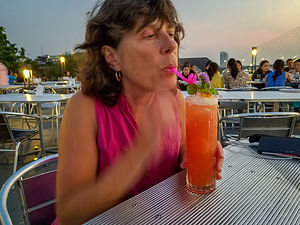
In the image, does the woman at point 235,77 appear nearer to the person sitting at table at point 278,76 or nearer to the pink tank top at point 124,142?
the person sitting at table at point 278,76

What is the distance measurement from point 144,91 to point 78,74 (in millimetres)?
432

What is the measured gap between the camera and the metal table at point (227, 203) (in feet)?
1.84

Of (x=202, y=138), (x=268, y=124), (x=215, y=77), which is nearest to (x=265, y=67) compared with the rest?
(x=215, y=77)

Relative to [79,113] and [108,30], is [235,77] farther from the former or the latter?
[79,113]

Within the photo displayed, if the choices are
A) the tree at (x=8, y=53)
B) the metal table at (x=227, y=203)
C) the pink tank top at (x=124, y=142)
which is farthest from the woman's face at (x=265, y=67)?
the tree at (x=8, y=53)

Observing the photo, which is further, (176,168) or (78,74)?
(78,74)

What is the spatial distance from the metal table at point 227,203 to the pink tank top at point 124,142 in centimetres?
23

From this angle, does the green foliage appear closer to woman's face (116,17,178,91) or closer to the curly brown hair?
woman's face (116,17,178,91)

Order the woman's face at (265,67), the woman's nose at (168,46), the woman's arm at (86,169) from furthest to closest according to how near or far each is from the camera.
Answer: the woman's face at (265,67)
the woman's nose at (168,46)
the woman's arm at (86,169)

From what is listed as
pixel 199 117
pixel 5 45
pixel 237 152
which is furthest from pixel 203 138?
pixel 5 45

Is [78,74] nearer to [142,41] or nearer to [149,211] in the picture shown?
[142,41]

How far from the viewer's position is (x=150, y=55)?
0.89 m

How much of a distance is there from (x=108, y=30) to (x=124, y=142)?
51cm

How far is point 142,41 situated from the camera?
92 cm
